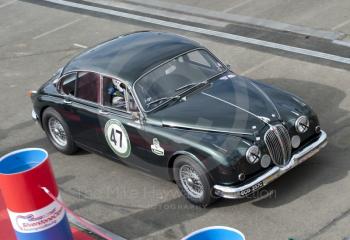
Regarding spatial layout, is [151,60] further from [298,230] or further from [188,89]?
[298,230]

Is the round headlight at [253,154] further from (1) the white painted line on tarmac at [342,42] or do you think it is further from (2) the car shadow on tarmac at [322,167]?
(1) the white painted line on tarmac at [342,42]

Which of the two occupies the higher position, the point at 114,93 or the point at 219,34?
the point at 114,93

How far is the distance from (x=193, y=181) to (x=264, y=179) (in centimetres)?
91

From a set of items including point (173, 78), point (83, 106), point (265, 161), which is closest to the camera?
point (265, 161)

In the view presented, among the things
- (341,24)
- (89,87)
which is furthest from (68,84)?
(341,24)

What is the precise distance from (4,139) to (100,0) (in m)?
7.44

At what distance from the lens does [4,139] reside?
1172 cm

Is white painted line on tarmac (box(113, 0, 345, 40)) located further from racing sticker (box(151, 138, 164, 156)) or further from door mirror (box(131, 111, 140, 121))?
racing sticker (box(151, 138, 164, 156))

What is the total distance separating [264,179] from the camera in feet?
27.7

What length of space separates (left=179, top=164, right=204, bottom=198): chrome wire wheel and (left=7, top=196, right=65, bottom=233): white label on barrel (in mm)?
1704

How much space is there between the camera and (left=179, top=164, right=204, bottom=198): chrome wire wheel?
28.5 feet

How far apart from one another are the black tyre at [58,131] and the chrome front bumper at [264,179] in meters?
3.01

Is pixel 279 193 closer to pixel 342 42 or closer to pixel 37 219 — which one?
pixel 37 219

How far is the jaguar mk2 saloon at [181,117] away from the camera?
27.9 feet
